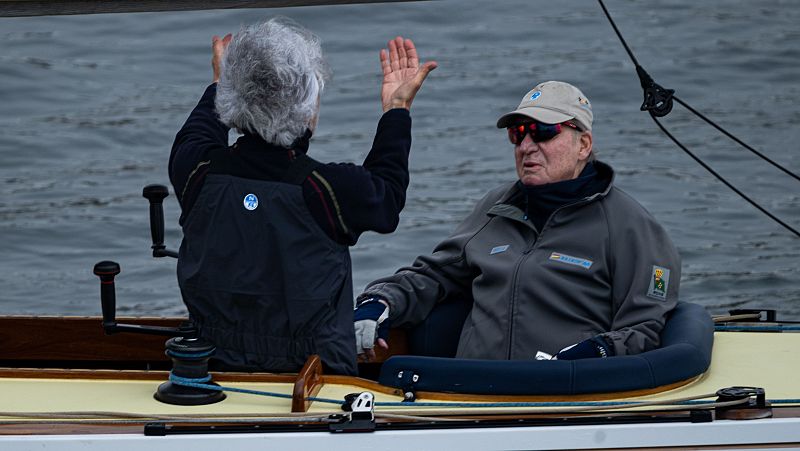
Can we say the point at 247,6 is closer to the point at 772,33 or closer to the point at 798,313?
the point at 798,313

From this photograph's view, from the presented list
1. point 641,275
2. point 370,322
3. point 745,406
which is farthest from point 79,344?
point 745,406

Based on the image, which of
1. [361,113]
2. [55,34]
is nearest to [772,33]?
[361,113]

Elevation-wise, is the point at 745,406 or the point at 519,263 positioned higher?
the point at 519,263

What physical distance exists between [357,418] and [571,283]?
0.88 metres

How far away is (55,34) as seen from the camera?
1202cm

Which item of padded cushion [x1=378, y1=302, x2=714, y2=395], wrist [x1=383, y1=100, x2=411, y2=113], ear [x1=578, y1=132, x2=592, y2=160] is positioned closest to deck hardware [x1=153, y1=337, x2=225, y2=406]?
padded cushion [x1=378, y1=302, x2=714, y2=395]

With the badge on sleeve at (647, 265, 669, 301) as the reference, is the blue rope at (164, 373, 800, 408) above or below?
below

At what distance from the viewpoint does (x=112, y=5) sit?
12.9ft

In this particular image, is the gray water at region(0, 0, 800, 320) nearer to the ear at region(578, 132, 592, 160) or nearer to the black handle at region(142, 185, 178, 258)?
the black handle at region(142, 185, 178, 258)

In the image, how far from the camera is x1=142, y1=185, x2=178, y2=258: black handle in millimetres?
3771

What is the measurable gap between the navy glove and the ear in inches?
22.6

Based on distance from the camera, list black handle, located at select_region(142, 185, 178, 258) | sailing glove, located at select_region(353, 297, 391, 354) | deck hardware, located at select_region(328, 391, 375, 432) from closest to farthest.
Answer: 1. deck hardware, located at select_region(328, 391, 375, 432)
2. black handle, located at select_region(142, 185, 178, 258)
3. sailing glove, located at select_region(353, 297, 391, 354)

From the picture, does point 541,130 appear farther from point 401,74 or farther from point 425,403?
point 425,403

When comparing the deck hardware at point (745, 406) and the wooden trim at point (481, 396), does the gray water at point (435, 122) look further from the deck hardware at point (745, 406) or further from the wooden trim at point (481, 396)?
the deck hardware at point (745, 406)
